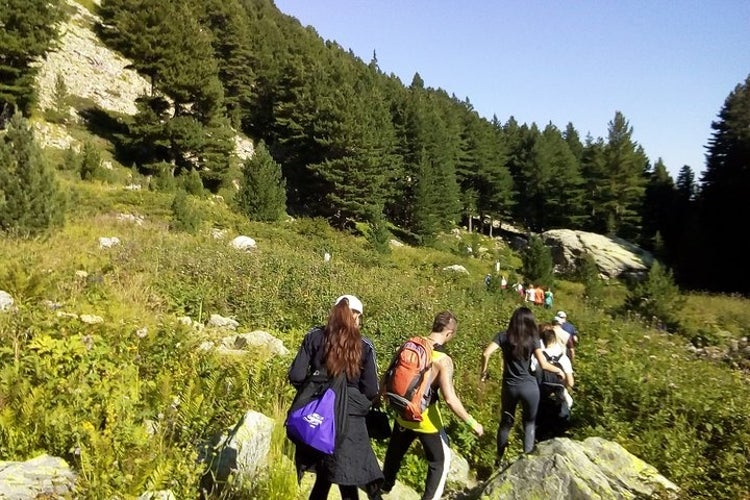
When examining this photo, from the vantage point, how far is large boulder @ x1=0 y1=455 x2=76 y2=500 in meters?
2.68

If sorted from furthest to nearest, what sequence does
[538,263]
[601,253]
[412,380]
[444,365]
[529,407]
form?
[601,253]
[538,263]
[529,407]
[444,365]
[412,380]

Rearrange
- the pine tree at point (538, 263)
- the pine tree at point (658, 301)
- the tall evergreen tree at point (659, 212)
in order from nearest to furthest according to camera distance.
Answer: the pine tree at point (658, 301), the pine tree at point (538, 263), the tall evergreen tree at point (659, 212)

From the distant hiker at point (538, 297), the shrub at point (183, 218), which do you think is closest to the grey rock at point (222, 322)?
the shrub at point (183, 218)

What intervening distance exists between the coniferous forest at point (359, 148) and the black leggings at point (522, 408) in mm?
21558

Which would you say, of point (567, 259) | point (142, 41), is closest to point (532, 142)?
point (567, 259)

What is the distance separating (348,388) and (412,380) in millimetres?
699

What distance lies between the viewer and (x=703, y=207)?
137 ft

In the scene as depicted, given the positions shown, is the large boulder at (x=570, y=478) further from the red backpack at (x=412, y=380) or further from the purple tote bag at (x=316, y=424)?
the purple tote bag at (x=316, y=424)

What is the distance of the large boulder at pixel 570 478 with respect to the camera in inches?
A: 136

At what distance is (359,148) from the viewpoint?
1389 inches

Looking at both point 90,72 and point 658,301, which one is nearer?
point 658,301

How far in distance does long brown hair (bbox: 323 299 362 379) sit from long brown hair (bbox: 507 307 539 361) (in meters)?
2.56

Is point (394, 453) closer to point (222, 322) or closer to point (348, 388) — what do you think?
point (348, 388)

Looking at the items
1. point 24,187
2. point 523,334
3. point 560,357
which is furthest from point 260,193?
point 523,334
